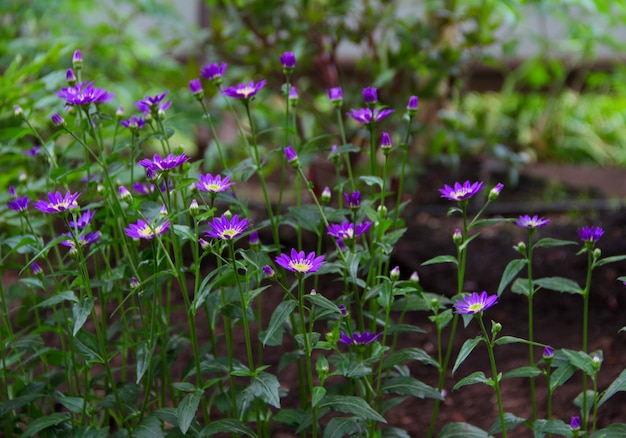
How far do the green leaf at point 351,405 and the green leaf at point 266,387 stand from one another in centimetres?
6

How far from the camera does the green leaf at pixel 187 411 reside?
91 cm

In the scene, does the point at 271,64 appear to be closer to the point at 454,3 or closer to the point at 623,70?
the point at 454,3

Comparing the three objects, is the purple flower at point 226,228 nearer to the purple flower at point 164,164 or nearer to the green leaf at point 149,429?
the purple flower at point 164,164

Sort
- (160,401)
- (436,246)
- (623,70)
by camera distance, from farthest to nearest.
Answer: (623,70)
(436,246)
(160,401)

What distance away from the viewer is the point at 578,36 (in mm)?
2854

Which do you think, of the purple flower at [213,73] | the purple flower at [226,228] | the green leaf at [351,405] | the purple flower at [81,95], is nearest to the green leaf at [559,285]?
the green leaf at [351,405]

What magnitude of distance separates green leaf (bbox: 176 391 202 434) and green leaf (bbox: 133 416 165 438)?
57 mm

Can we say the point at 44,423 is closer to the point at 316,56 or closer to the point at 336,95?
the point at 336,95

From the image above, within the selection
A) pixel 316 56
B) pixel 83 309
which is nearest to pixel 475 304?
pixel 83 309

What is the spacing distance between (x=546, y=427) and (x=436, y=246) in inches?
41.1

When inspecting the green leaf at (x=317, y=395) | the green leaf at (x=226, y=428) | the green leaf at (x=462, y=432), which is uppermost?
the green leaf at (x=317, y=395)

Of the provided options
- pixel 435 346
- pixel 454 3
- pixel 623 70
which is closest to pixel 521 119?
pixel 623 70

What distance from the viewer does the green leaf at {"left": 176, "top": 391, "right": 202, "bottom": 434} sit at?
0.91m

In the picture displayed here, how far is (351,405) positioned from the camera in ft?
3.04
